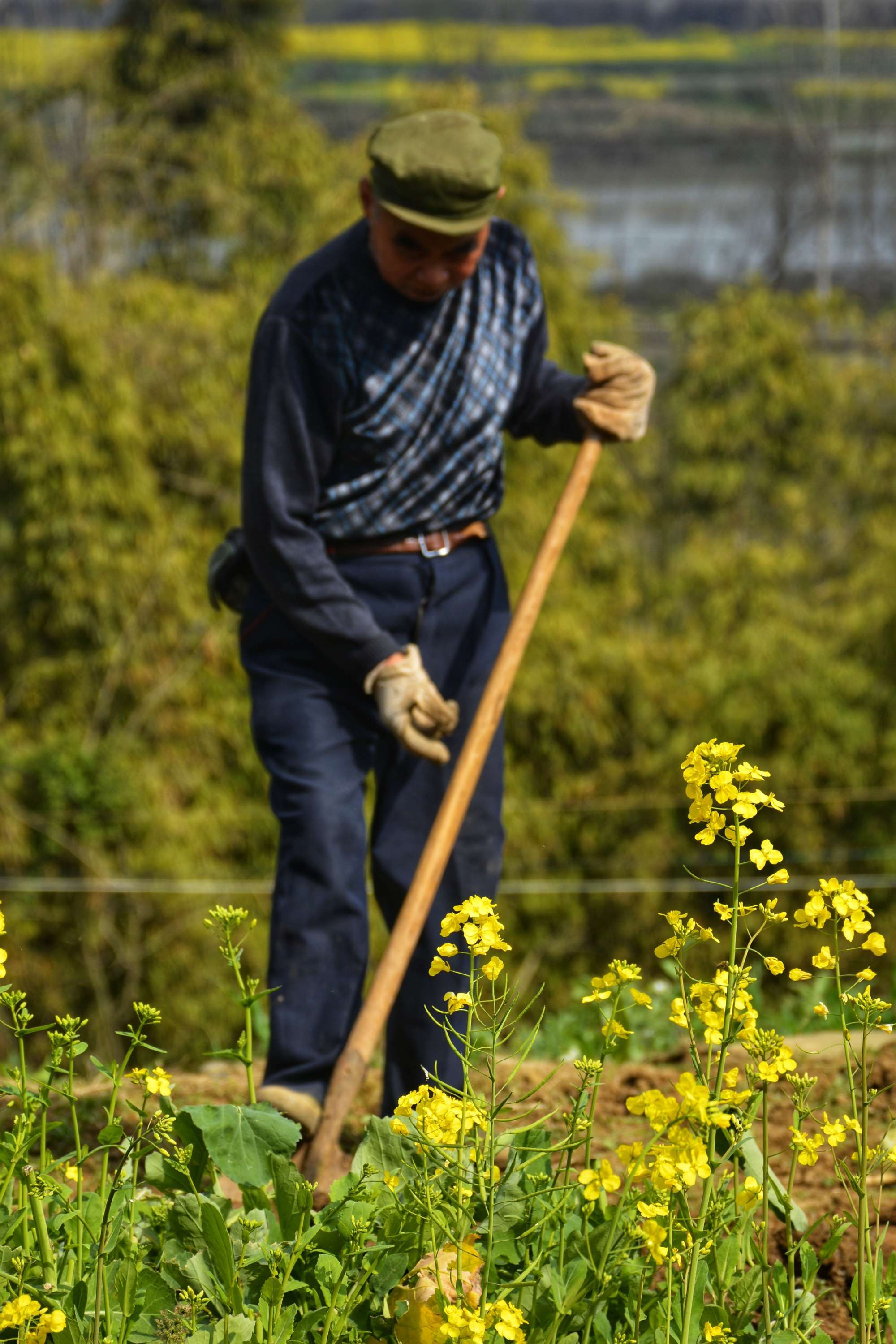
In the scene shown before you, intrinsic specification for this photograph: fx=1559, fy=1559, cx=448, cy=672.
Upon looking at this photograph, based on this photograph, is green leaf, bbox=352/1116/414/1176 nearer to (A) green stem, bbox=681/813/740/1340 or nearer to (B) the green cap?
(A) green stem, bbox=681/813/740/1340

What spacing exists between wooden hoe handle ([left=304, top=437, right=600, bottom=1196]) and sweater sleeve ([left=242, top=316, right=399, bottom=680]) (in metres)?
0.21

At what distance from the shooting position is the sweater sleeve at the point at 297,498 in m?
2.64

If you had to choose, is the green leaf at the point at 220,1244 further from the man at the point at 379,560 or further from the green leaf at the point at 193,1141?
the man at the point at 379,560

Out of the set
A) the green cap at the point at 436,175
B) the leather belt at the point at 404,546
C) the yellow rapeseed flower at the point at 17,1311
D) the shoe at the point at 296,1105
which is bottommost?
the shoe at the point at 296,1105

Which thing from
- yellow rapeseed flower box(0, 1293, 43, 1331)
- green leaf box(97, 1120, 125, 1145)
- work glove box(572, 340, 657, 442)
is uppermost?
work glove box(572, 340, 657, 442)

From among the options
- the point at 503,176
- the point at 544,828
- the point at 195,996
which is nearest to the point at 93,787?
the point at 195,996

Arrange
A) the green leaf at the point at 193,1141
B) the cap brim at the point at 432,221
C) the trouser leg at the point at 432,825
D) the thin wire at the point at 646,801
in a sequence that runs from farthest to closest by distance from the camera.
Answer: the thin wire at the point at 646,801, the trouser leg at the point at 432,825, the cap brim at the point at 432,221, the green leaf at the point at 193,1141

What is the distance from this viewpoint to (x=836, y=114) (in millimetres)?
11930

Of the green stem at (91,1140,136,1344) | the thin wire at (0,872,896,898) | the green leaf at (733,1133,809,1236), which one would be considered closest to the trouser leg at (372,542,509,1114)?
the green leaf at (733,1133,809,1236)

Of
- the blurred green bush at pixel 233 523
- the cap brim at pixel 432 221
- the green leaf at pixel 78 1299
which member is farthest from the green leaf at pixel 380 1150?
the blurred green bush at pixel 233 523

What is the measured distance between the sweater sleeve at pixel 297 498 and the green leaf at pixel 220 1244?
4.01 ft

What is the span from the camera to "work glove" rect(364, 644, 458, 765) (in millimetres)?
2619

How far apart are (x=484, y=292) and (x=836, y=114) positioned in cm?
1016

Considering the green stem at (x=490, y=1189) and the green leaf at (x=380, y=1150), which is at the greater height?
the green stem at (x=490, y=1189)
